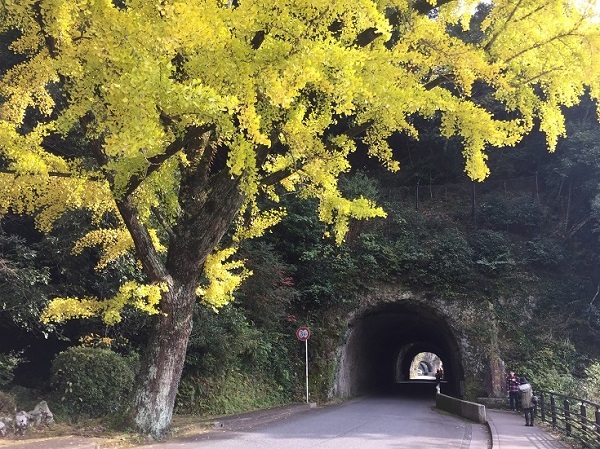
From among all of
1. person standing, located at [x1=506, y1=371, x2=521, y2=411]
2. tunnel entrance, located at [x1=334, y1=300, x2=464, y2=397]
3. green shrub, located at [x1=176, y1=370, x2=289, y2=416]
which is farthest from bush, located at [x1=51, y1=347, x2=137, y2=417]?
person standing, located at [x1=506, y1=371, x2=521, y2=411]

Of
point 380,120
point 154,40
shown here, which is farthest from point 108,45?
point 380,120

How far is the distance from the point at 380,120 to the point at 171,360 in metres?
5.42

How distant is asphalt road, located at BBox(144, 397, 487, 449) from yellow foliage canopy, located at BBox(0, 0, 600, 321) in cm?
255

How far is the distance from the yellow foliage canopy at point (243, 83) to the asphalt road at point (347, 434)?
8.37 feet

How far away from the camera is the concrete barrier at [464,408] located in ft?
39.9

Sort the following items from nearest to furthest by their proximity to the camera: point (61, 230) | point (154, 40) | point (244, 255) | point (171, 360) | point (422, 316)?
point (154, 40) < point (171, 360) < point (61, 230) < point (244, 255) < point (422, 316)

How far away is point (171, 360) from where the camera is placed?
27.0 ft

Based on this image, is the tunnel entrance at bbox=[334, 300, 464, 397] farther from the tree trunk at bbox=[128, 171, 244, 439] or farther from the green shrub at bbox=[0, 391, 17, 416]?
the green shrub at bbox=[0, 391, 17, 416]

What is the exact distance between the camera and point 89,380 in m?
10.0

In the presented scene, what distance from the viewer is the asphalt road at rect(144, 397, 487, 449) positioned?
8461 mm

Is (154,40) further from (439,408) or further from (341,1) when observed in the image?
(439,408)

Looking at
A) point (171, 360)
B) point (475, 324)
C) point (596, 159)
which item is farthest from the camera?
point (596, 159)

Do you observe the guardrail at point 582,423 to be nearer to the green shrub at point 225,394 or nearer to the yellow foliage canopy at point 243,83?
the yellow foliage canopy at point 243,83

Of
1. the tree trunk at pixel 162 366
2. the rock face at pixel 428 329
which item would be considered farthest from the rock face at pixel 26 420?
the rock face at pixel 428 329
